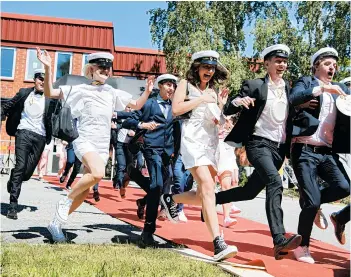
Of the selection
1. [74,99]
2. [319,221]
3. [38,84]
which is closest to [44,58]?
[74,99]

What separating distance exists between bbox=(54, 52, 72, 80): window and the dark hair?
23774 mm

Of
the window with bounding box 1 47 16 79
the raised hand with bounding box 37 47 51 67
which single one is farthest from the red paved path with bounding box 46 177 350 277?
the window with bounding box 1 47 16 79

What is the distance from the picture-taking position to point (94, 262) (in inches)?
144

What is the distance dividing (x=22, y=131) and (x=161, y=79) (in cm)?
214

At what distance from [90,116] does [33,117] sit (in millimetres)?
2080

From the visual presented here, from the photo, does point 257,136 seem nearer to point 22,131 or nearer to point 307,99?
point 307,99

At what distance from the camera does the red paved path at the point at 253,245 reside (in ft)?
13.7

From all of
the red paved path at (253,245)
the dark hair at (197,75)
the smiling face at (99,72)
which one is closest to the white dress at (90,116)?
the smiling face at (99,72)

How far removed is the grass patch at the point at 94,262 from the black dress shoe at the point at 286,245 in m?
0.67

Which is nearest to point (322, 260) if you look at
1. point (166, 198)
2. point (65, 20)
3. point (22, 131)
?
point (166, 198)

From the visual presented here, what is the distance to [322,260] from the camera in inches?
191

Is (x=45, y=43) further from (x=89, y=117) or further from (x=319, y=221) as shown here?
(x=319, y=221)

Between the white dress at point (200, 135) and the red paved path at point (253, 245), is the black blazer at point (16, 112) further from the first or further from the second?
the white dress at point (200, 135)

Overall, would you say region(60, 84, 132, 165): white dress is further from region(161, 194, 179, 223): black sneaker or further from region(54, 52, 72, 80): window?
region(54, 52, 72, 80): window
